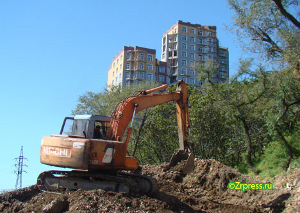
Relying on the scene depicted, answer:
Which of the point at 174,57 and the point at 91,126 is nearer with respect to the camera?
the point at 91,126

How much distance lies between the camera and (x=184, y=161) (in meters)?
13.3

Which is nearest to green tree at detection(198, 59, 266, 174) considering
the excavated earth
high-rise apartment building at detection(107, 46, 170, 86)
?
the excavated earth

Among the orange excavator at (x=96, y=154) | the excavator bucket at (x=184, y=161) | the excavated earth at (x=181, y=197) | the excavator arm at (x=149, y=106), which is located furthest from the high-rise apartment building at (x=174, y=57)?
the orange excavator at (x=96, y=154)

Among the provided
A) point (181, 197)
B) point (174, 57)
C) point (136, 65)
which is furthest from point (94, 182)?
point (174, 57)

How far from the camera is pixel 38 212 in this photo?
10156 millimetres

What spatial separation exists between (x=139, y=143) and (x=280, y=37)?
1708cm

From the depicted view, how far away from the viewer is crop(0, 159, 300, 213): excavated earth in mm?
9883

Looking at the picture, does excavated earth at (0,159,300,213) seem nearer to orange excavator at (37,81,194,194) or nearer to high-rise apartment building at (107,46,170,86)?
orange excavator at (37,81,194,194)

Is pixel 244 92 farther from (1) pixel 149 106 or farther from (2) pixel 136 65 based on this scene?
(2) pixel 136 65

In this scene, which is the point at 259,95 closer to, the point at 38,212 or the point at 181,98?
the point at 181,98

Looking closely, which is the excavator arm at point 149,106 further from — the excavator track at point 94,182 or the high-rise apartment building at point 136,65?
the high-rise apartment building at point 136,65

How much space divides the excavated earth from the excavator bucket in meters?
0.26

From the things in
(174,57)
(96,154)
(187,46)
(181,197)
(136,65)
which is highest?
(187,46)

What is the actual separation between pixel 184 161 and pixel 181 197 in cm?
149
